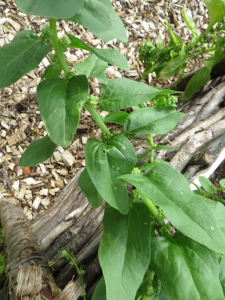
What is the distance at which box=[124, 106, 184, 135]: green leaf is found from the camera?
1111 millimetres

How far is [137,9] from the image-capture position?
10.5ft

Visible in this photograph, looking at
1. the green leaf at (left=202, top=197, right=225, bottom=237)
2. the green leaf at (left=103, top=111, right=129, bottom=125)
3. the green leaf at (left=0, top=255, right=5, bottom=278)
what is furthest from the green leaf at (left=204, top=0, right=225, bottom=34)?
the green leaf at (left=0, top=255, right=5, bottom=278)

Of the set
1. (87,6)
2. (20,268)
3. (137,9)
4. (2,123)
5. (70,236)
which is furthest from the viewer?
(137,9)

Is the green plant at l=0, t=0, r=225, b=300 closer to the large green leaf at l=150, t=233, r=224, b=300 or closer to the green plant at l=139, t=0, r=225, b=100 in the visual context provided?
the large green leaf at l=150, t=233, r=224, b=300

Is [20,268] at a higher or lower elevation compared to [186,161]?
lower

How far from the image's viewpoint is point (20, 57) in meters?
0.91

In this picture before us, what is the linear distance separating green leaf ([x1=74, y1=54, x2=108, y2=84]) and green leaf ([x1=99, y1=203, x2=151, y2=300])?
0.60 m

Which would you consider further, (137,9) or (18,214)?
(137,9)

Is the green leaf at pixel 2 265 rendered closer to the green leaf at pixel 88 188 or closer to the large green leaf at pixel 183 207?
the green leaf at pixel 88 188

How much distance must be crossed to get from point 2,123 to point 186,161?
1.69 metres

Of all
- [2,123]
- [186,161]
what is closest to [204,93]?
[186,161]

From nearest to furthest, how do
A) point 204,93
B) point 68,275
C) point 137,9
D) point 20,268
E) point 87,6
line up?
point 87,6, point 20,268, point 68,275, point 204,93, point 137,9

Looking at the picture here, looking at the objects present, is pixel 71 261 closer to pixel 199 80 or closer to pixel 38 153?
pixel 38 153

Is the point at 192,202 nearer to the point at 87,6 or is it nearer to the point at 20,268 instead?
the point at 87,6
